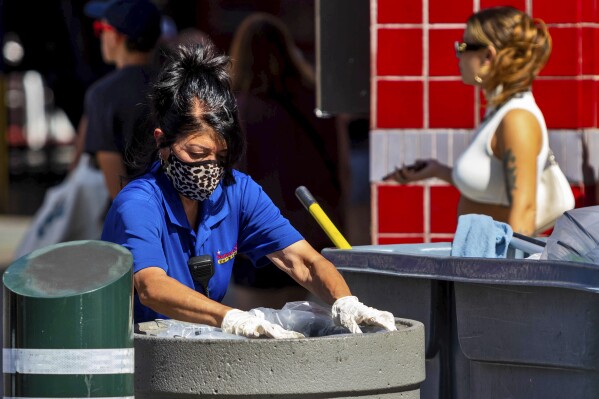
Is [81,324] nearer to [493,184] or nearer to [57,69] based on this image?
[493,184]

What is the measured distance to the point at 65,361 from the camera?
11.6 ft

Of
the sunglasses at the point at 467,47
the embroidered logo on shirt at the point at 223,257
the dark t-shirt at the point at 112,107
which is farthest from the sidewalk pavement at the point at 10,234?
the embroidered logo on shirt at the point at 223,257

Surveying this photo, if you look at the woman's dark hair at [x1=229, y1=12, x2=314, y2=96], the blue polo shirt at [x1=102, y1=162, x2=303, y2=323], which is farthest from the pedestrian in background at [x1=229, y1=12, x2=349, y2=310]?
the blue polo shirt at [x1=102, y1=162, x2=303, y2=323]

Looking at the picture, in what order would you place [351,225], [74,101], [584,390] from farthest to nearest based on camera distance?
[74,101] < [351,225] < [584,390]

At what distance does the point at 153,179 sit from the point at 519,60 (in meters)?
2.28

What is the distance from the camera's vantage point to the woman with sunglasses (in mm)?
5891

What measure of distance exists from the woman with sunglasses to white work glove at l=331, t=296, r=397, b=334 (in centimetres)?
187

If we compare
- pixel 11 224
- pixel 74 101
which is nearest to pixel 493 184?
pixel 74 101

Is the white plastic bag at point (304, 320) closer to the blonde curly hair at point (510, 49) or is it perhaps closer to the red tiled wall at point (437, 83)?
the blonde curly hair at point (510, 49)

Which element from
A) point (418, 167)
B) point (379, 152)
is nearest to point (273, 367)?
point (418, 167)

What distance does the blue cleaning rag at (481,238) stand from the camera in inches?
193

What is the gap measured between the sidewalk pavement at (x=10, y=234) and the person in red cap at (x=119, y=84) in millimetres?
5466

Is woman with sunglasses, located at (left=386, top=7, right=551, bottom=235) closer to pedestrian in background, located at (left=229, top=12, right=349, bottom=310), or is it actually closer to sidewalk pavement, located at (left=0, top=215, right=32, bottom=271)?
pedestrian in background, located at (left=229, top=12, right=349, bottom=310)

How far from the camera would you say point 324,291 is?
4371 mm
